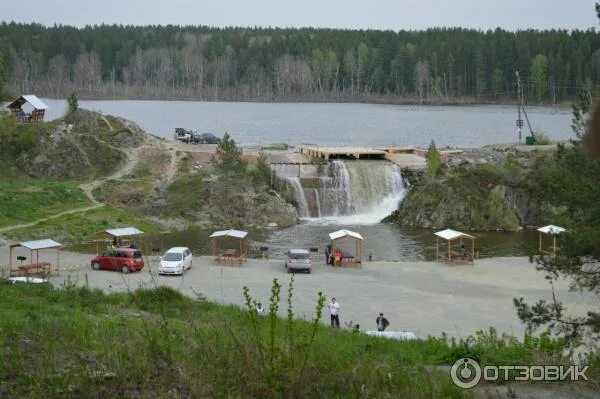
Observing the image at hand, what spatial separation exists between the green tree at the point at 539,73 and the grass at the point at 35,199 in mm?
116570

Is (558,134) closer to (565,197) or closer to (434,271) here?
(434,271)

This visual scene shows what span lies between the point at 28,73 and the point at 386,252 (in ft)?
566

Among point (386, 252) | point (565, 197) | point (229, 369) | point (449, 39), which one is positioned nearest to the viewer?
point (229, 369)

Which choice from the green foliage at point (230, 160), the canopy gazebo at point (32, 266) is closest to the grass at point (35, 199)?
the canopy gazebo at point (32, 266)

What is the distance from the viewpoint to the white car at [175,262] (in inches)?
1231

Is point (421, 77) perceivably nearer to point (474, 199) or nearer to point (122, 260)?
point (474, 199)

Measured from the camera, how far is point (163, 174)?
54.1 m

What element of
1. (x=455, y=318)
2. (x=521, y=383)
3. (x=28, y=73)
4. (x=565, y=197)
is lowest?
(x=455, y=318)

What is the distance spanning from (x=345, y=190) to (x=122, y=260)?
24.7m

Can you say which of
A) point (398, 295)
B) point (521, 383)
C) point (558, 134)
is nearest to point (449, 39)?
point (558, 134)

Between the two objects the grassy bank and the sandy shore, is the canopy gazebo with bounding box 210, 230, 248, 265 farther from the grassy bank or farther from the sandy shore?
the grassy bank

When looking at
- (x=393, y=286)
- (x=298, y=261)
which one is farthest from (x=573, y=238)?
(x=298, y=261)

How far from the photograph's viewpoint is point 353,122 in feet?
408

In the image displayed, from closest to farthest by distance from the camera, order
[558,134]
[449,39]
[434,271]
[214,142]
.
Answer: [434,271] → [214,142] → [558,134] → [449,39]
